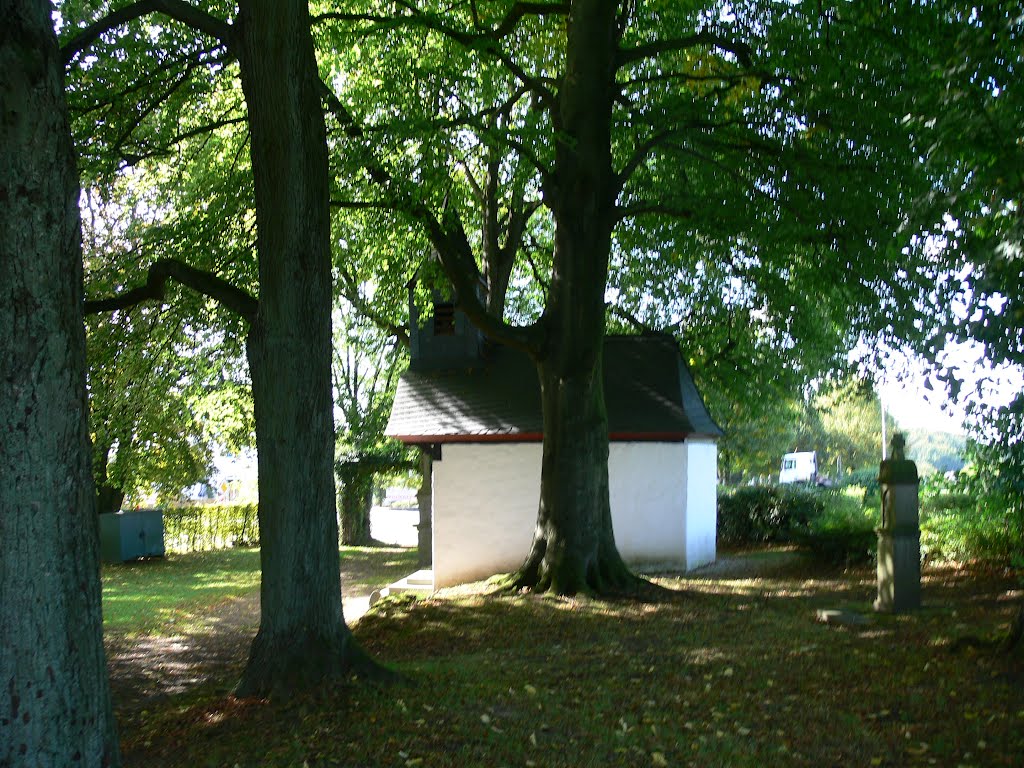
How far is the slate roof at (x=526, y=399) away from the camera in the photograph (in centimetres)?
1938

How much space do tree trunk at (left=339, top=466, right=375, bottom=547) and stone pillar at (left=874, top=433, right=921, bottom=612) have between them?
845 inches

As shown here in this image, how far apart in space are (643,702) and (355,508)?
2606cm

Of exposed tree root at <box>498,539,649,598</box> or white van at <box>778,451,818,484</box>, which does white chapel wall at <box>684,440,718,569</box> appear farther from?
white van at <box>778,451,818,484</box>

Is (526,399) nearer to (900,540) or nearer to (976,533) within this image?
(976,533)

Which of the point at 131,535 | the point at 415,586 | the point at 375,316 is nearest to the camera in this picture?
the point at 415,586

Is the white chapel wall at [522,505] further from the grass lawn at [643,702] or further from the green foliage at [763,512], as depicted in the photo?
the grass lawn at [643,702]

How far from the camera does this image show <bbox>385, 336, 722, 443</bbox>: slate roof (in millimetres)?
19375

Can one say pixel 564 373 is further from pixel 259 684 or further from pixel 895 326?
pixel 259 684

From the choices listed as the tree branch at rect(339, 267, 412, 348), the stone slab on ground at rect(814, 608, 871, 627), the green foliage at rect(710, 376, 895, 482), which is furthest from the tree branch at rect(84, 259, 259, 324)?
the tree branch at rect(339, 267, 412, 348)

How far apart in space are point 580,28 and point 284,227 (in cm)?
790

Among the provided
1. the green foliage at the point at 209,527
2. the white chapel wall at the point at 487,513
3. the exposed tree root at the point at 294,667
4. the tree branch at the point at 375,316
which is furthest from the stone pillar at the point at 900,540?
the green foliage at the point at 209,527

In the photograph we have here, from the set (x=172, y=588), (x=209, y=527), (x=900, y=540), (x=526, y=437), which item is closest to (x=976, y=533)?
(x=900, y=540)

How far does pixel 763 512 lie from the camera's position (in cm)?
2452

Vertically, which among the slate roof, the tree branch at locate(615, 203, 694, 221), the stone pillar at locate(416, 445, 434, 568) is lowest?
the stone pillar at locate(416, 445, 434, 568)
